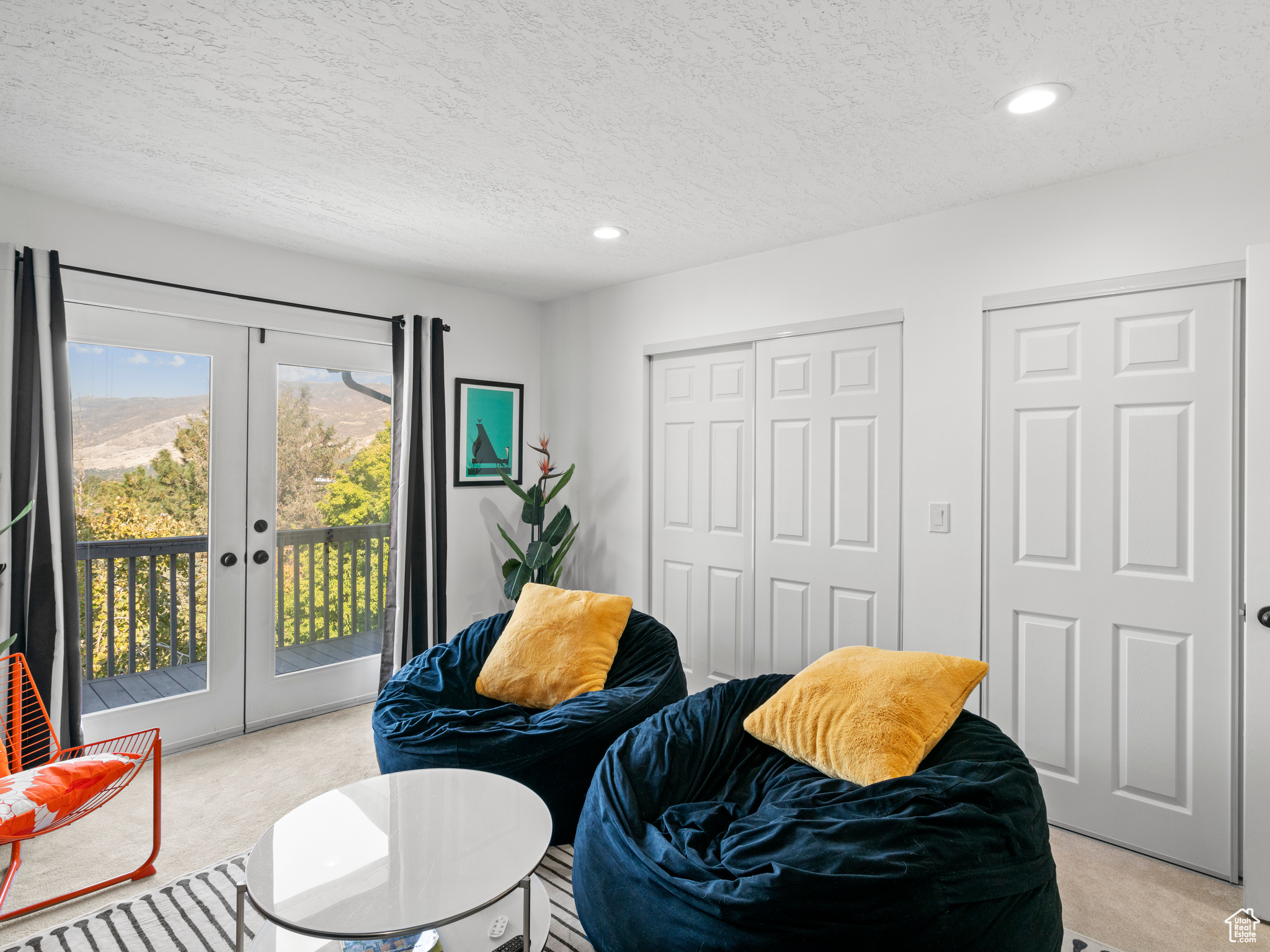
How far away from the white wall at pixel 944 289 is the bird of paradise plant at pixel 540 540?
0.96ft

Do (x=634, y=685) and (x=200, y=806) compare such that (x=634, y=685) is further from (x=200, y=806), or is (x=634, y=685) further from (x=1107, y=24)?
(x=1107, y=24)

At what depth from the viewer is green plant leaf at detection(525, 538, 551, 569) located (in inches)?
157

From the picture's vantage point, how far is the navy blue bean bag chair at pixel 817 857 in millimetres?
1414

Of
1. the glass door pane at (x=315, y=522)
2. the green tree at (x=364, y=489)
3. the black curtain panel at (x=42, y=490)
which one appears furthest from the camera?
the green tree at (x=364, y=489)

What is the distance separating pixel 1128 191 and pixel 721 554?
7.46ft

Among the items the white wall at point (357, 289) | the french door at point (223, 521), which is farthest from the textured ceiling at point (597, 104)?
the french door at point (223, 521)

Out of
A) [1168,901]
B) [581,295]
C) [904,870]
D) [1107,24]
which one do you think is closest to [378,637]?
[581,295]

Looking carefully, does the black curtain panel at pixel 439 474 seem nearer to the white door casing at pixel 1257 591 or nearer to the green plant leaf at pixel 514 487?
the green plant leaf at pixel 514 487

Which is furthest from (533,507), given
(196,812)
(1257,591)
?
(1257,591)

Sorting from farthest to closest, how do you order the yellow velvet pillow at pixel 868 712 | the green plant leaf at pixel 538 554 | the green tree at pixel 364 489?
the green plant leaf at pixel 538 554, the green tree at pixel 364 489, the yellow velvet pillow at pixel 868 712

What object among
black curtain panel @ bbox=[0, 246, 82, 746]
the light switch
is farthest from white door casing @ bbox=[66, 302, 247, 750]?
the light switch

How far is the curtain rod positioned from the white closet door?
6.79 ft

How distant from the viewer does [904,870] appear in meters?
1.43

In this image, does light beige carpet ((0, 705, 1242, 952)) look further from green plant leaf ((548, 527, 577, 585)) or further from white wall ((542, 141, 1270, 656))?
green plant leaf ((548, 527, 577, 585))
